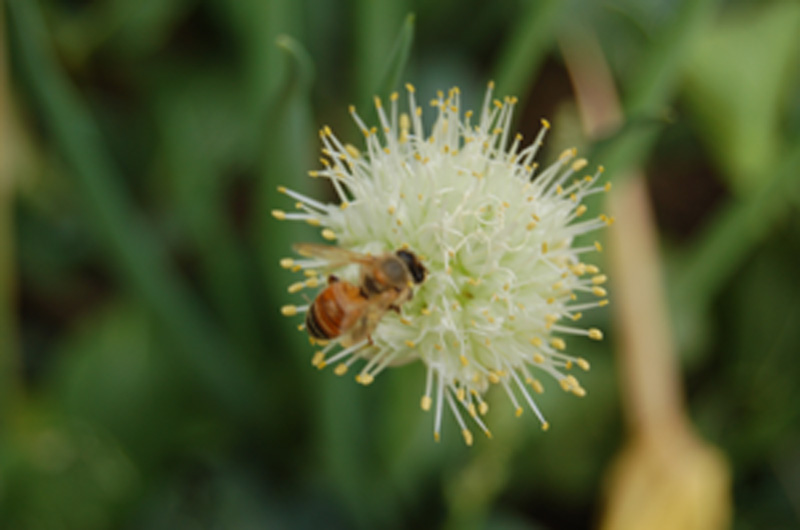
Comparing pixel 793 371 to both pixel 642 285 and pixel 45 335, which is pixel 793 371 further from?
pixel 45 335

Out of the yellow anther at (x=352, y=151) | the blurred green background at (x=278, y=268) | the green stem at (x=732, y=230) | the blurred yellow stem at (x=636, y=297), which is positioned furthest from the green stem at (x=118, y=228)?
the green stem at (x=732, y=230)

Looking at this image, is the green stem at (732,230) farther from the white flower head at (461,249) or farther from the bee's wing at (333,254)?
the bee's wing at (333,254)

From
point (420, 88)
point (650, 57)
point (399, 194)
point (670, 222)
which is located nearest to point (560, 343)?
point (399, 194)

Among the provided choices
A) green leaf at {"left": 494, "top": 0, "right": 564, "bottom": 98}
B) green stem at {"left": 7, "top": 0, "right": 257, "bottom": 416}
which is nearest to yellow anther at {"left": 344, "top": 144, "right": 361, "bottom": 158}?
green leaf at {"left": 494, "top": 0, "right": 564, "bottom": 98}

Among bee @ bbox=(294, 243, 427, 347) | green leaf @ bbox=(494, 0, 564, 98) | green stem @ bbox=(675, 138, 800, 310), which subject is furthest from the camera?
green stem @ bbox=(675, 138, 800, 310)

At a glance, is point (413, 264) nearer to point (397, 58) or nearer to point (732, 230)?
point (397, 58)

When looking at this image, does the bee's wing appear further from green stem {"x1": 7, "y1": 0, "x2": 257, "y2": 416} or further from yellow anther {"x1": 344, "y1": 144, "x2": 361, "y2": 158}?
green stem {"x1": 7, "y1": 0, "x2": 257, "y2": 416}

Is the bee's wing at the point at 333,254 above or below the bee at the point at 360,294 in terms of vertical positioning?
above

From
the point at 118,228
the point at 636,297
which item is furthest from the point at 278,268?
the point at 636,297
